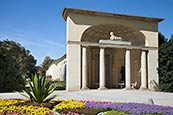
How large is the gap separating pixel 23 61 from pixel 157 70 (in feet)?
119

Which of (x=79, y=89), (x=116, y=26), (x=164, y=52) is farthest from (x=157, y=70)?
(x=79, y=89)

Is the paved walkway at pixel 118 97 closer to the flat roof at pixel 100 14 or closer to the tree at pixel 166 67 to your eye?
the tree at pixel 166 67

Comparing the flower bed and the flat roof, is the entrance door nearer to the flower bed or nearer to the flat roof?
the flat roof

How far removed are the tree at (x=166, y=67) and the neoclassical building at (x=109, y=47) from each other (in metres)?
0.52

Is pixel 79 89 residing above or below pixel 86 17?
below

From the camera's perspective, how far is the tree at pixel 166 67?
2158 centimetres

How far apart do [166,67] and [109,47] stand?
5.76 meters

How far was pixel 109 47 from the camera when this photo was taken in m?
22.2

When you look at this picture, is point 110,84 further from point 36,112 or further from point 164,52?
point 36,112

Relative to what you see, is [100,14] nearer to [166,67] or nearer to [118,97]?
[166,67]

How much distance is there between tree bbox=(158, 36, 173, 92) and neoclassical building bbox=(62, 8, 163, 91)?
1.72 ft

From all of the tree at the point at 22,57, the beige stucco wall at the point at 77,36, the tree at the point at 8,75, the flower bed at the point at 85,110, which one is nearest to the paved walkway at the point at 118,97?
the beige stucco wall at the point at 77,36

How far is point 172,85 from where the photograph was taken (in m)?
21.2

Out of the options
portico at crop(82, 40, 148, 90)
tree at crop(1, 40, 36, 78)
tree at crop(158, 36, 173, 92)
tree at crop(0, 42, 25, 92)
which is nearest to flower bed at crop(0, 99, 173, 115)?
portico at crop(82, 40, 148, 90)
